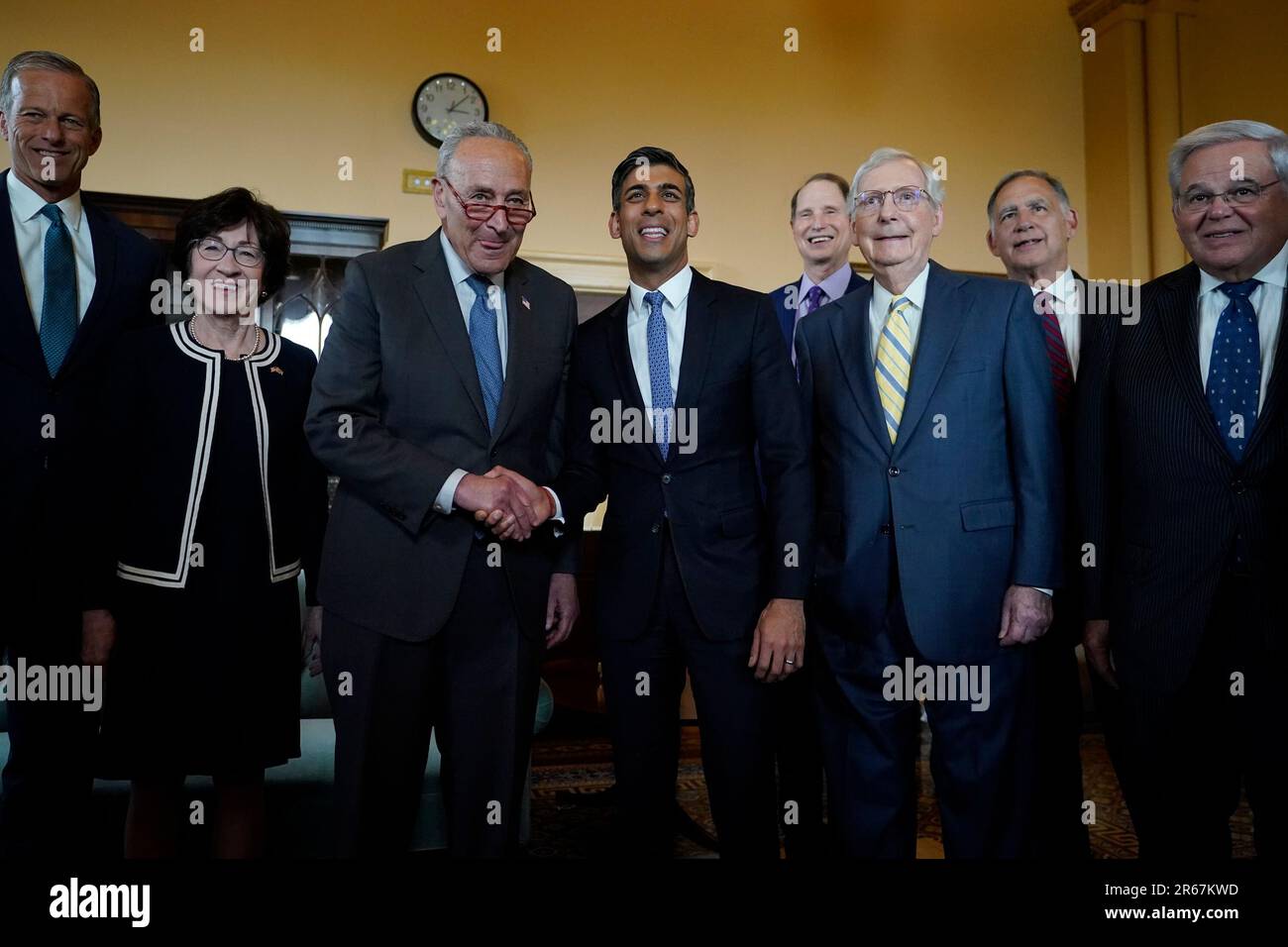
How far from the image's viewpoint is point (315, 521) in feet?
7.18

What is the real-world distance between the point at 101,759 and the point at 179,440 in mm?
633

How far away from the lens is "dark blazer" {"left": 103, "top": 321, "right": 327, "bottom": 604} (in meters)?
2.01

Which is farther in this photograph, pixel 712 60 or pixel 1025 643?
pixel 712 60

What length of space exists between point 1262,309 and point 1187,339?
0.15 meters

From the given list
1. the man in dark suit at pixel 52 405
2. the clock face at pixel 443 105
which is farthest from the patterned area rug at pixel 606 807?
the clock face at pixel 443 105

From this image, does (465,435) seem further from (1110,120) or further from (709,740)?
(1110,120)

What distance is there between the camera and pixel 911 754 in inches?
84.9

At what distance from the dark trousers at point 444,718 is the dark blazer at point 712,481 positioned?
0.94 ft

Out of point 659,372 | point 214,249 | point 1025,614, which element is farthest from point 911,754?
point 214,249

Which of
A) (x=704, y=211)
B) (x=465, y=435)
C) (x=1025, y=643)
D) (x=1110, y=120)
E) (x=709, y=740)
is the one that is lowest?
(x=709, y=740)

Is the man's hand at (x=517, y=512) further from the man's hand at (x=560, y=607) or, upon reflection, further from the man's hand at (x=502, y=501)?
the man's hand at (x=560, y=607)

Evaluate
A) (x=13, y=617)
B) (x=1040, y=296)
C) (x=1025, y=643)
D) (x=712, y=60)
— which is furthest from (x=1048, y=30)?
(x=13, y=617)

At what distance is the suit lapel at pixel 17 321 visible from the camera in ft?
6.98

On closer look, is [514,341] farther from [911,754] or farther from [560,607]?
[911,754]
